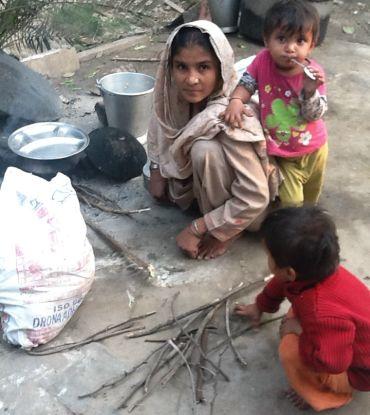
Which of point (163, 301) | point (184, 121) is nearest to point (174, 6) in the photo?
point (184, 121)

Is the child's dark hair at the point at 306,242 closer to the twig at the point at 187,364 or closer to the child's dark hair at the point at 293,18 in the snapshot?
the twig at the point at 187,364

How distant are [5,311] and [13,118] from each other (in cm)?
173

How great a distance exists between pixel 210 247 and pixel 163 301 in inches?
16.4

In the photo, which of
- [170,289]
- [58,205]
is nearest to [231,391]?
[170,289]

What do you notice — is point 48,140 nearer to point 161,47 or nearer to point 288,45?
point 288,45

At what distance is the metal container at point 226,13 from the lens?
5883 mm

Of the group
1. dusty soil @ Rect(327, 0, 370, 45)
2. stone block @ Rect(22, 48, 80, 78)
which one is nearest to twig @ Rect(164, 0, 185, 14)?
dusty soil @ Rect(327, 0, 370, 45)

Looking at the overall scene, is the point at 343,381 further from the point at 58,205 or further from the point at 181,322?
the point at 58,205

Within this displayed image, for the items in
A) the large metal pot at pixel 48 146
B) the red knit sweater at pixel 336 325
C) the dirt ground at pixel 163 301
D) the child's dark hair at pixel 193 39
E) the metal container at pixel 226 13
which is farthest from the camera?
the metal container at pixel 226 13

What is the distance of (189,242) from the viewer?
2.81 metres

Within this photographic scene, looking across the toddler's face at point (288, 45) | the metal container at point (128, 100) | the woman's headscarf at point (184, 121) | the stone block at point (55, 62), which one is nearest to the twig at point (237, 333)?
the woman's headscarf at point (184, 121)

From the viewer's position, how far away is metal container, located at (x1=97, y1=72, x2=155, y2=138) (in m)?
3.70

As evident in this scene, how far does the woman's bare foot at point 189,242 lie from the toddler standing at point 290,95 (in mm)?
478

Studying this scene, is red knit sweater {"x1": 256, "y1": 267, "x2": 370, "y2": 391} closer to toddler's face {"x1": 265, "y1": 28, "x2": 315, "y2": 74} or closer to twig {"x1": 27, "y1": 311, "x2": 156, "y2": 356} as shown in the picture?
twig {"x1": 27, "y1": 311, "x2": 156, "y2": 356}
